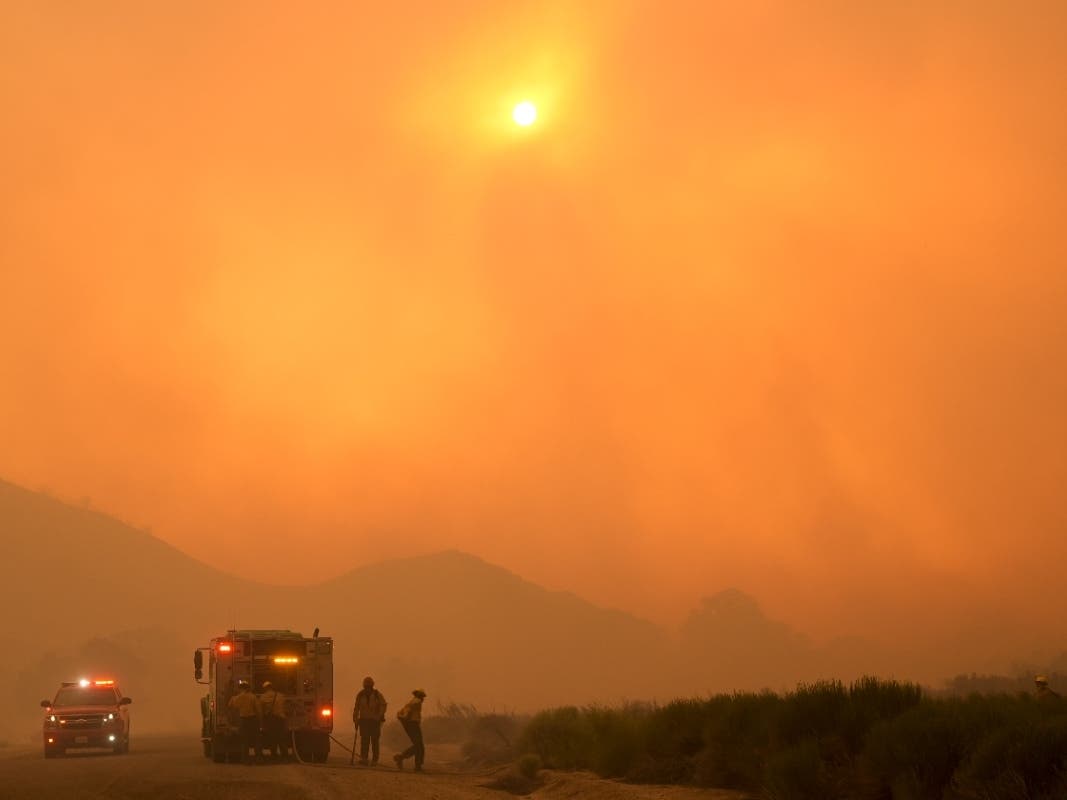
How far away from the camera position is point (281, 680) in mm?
30750

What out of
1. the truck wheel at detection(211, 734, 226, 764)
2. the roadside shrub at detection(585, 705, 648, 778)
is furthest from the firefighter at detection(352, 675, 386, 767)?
the roadside shrub at detection(585, 705, 648, 778)

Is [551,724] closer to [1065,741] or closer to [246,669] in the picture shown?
[246,669]

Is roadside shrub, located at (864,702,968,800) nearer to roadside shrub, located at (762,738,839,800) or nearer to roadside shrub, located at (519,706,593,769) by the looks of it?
roadside shrub, located at (762,738,839,800)

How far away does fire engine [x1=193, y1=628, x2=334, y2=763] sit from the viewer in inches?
1190

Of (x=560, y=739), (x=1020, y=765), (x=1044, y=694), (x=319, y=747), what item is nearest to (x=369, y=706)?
(x=319, y=747)

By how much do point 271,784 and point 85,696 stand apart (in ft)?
57.8

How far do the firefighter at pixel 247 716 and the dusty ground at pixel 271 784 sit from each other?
1.20 metres

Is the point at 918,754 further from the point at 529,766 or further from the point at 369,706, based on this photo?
the point at 369,706

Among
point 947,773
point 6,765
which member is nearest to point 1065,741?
point 947,773

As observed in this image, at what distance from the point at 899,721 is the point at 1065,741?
316cm

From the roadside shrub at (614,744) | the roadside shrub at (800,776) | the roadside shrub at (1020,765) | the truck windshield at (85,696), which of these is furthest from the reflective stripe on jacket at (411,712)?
the roadside shrub at (1020,765)

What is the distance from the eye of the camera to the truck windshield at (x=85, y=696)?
3669 centimetres

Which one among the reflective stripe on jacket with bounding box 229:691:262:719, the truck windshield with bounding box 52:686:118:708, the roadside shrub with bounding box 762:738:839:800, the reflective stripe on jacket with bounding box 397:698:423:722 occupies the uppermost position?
the truck windshield with bounding box 52:686:118:708

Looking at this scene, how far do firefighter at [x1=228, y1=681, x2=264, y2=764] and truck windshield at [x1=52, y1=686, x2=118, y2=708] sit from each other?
8930 millimetres
